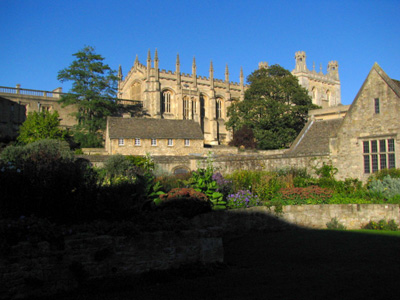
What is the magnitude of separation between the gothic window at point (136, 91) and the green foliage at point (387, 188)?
61.7m

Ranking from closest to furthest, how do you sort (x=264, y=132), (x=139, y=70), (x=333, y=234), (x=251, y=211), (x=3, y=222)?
(x=3, y=222) < (x=333, y=234) < (x=251, y=211) < (x=264, y=132) < (x=139, y=70)

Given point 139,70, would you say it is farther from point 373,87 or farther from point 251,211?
point 251,211

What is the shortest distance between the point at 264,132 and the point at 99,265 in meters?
49.3

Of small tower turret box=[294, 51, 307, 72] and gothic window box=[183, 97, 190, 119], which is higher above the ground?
small tower turret box=[294, 51, 307, 72]

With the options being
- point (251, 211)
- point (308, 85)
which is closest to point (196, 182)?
point (251, 211)

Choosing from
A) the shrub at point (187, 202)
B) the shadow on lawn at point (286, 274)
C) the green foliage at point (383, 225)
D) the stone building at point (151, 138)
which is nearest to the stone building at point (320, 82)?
the stone building at point (151, 138)

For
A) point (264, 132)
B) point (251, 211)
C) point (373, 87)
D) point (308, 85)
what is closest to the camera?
point (251, 211)

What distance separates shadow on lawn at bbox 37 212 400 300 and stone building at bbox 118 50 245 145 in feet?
193

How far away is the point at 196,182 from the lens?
1473 centimetres

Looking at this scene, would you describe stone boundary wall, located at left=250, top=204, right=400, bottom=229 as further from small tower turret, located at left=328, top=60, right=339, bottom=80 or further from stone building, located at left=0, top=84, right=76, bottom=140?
small tower turret, located at left=328, top=60, right=339, bottom=80

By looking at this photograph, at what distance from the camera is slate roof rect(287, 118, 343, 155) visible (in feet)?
83.9

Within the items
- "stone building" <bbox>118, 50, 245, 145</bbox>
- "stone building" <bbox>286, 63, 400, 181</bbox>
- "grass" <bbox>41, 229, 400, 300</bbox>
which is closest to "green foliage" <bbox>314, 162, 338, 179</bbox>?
"stone building" <bbox>286, 63, 400, 181</bbox>

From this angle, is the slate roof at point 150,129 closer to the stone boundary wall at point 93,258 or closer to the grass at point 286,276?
the grass at point 286,276

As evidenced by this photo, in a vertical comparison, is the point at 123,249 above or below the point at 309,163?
below
